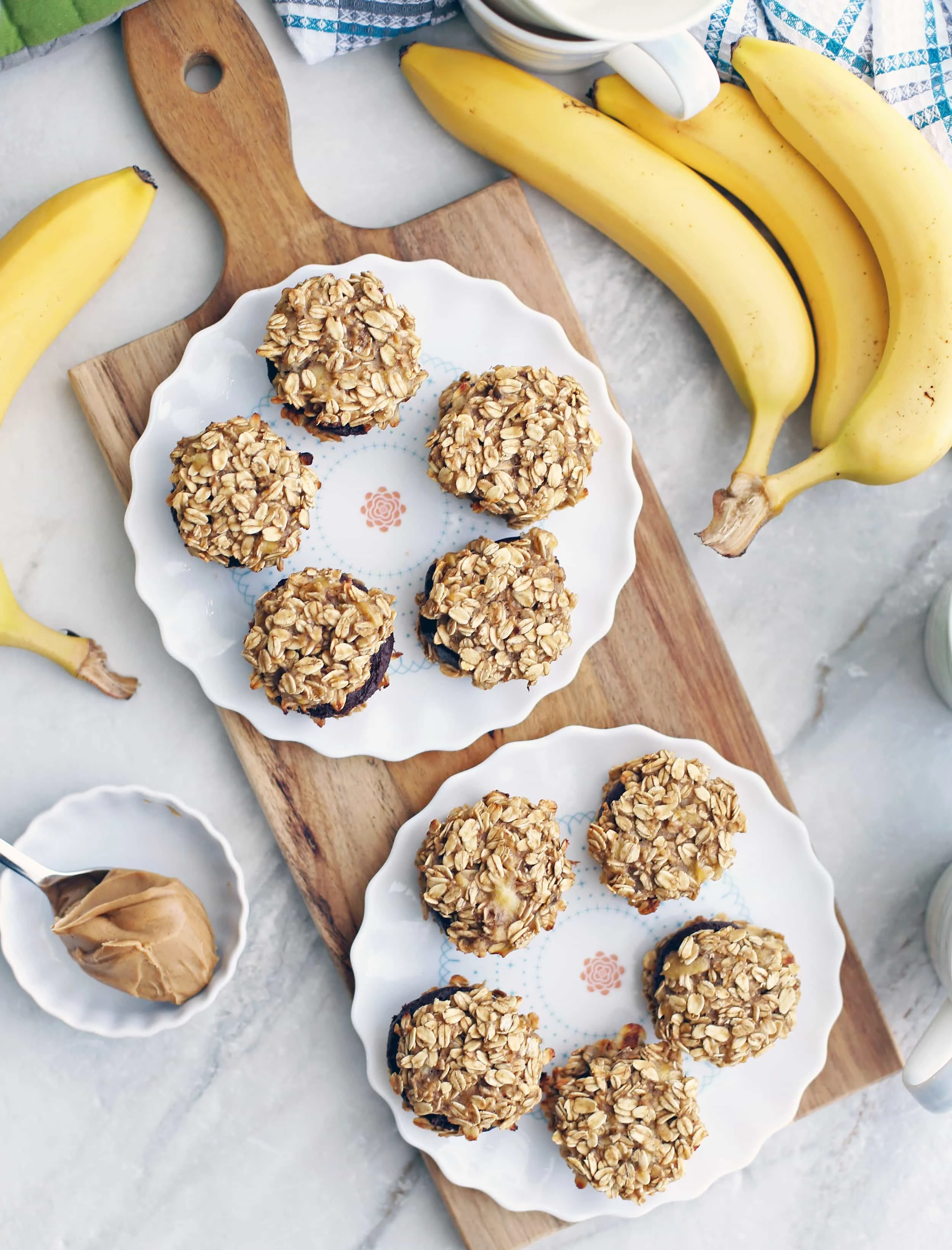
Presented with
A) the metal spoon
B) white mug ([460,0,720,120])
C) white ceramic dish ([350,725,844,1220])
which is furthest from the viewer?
white ceramic dish ([350,725,844,1220])

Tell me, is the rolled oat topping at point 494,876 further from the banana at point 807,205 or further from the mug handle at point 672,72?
the mug handle at point 672,72

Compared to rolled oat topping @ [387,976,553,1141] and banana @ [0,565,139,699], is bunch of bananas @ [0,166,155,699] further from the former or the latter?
rolled oat topping @ [387,976,553,1141]

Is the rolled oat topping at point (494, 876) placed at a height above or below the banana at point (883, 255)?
below

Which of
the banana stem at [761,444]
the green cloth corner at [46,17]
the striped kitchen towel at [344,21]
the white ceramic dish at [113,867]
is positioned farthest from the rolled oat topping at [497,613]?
the green cloth corner at [46,17]

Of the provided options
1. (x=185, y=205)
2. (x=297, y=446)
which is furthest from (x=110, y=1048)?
(x=185, y=205)

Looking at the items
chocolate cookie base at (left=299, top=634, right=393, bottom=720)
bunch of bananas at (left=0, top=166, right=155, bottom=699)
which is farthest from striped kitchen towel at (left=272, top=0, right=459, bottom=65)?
chocolate cookie base at (left=299, top=634, right=393, bottom=720)

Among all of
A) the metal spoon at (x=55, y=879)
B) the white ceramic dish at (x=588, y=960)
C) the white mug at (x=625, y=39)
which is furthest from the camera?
the white ceramic dish at (x=588, y=960)

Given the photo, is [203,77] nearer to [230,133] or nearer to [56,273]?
[230,133]
